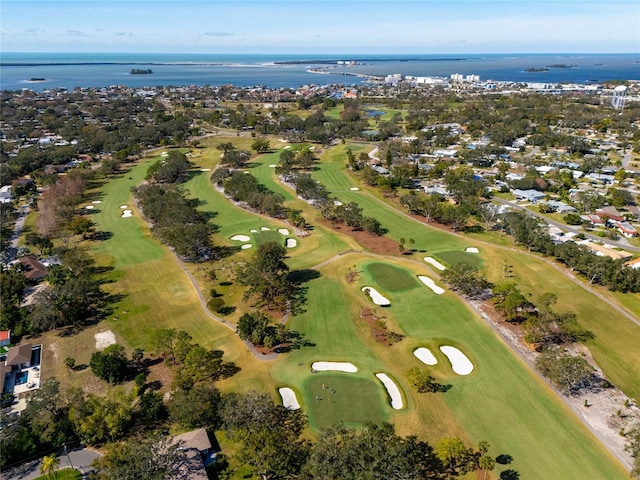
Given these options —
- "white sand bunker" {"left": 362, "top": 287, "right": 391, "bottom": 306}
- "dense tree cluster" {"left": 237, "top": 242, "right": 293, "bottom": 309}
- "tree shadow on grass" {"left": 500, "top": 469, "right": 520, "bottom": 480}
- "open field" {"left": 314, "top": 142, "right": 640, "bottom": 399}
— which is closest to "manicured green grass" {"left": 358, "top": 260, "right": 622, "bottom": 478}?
"tree shadow on grass" {"left": 500, "top": 469, "right": 520, "bottom": 480}

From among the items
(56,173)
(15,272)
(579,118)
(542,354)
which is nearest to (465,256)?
(542,354)

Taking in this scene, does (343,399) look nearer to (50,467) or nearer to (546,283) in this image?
(50,467)

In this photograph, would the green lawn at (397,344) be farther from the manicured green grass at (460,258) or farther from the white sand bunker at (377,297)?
the white sand bunker at (377,297)

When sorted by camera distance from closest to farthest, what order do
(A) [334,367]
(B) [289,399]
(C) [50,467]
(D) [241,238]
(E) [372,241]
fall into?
(C) [50,467]
(B) [289,399]
(A) [334,367]
(E) [372,241]
(D) [241,238]

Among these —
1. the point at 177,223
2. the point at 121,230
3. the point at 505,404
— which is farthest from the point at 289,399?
the point at 121,230

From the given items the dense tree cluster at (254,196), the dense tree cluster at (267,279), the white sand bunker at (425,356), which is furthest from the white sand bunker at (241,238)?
the white sand bunker at (425,356)

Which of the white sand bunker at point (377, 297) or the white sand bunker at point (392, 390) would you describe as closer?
the white sand bunker at point (392, 390)

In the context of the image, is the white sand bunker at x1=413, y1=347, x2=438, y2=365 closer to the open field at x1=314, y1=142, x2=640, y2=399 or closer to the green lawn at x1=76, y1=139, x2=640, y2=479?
the green lawn at x1=76, y1=139, x2=640, y2=479

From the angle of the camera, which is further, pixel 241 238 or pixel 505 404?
pixel 241 238
